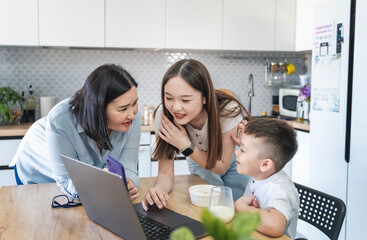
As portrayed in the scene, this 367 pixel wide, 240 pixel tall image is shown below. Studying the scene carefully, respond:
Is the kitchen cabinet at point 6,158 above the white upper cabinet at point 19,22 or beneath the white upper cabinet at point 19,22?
beneath

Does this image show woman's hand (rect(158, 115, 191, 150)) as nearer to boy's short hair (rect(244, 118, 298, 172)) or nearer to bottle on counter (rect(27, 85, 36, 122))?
boy's short hair (rect(244, 118, 298, 172))

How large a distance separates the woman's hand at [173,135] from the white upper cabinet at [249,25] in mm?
2072

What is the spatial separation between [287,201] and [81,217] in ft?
2.21

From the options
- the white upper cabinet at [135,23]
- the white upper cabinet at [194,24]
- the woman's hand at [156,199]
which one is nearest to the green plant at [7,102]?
the white upper cabinet at [135,23]

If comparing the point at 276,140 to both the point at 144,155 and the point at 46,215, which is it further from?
the point at 144,155

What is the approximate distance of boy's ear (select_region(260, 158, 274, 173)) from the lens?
135 cm

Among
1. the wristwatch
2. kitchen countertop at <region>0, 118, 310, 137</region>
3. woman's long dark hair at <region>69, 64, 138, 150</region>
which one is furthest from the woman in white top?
kitchen countertop at <region>0, 118, 310, 137</region>

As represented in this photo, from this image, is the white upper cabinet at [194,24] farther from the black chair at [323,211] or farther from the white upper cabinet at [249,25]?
the black chair at [323,211]

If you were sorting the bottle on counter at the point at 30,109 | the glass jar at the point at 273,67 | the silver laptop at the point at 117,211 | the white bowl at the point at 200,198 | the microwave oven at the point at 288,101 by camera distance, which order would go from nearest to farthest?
1. the silver laptop at the point at 117,211
2. the white bowl at the point at 200,198
3. the bottle on counter at the point at 30,109
4. the microwave oven at the point at 288,101
5. the glass jar at the point at 273,67

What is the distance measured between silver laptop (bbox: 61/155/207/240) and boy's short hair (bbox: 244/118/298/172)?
0.36m

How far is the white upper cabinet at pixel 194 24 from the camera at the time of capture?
3.43 m

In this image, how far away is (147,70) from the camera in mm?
3736

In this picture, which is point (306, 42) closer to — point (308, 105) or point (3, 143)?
point (308, 105)

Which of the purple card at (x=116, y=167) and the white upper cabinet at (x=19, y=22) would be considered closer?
the purple card at (x=116, y=167)
